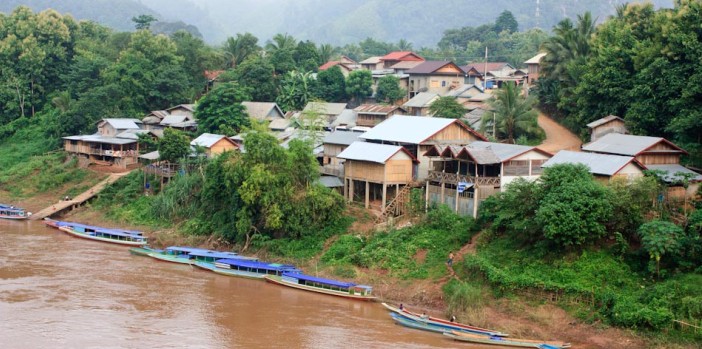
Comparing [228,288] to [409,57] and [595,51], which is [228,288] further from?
[409,57]

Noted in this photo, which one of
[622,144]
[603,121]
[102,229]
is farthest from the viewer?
[102,229]

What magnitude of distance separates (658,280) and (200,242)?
19.7 metres

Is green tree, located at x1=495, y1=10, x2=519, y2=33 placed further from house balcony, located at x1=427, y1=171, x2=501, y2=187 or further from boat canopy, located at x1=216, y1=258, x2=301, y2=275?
boat canopy, located at x1=216, y1=258, x2=301, y2=275

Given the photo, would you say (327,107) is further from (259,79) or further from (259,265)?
(259,265)

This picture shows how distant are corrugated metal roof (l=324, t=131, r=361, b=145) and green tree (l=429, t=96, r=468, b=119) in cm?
525

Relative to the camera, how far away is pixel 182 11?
199m

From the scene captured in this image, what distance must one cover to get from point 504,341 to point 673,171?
10.8 m

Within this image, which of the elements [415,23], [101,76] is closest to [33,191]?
[101,76]

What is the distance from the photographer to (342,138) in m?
40.0

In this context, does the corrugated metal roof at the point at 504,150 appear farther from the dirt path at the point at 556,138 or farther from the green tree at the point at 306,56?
the green tree at the point at 306,56

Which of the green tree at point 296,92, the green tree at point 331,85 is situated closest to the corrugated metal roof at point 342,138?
the green tree at point 296,92

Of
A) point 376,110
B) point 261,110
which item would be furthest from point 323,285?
point 261,110

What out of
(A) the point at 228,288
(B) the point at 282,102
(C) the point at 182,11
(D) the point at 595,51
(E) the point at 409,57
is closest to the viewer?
(A) the point at 228,288

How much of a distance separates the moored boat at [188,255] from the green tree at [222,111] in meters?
13.0
